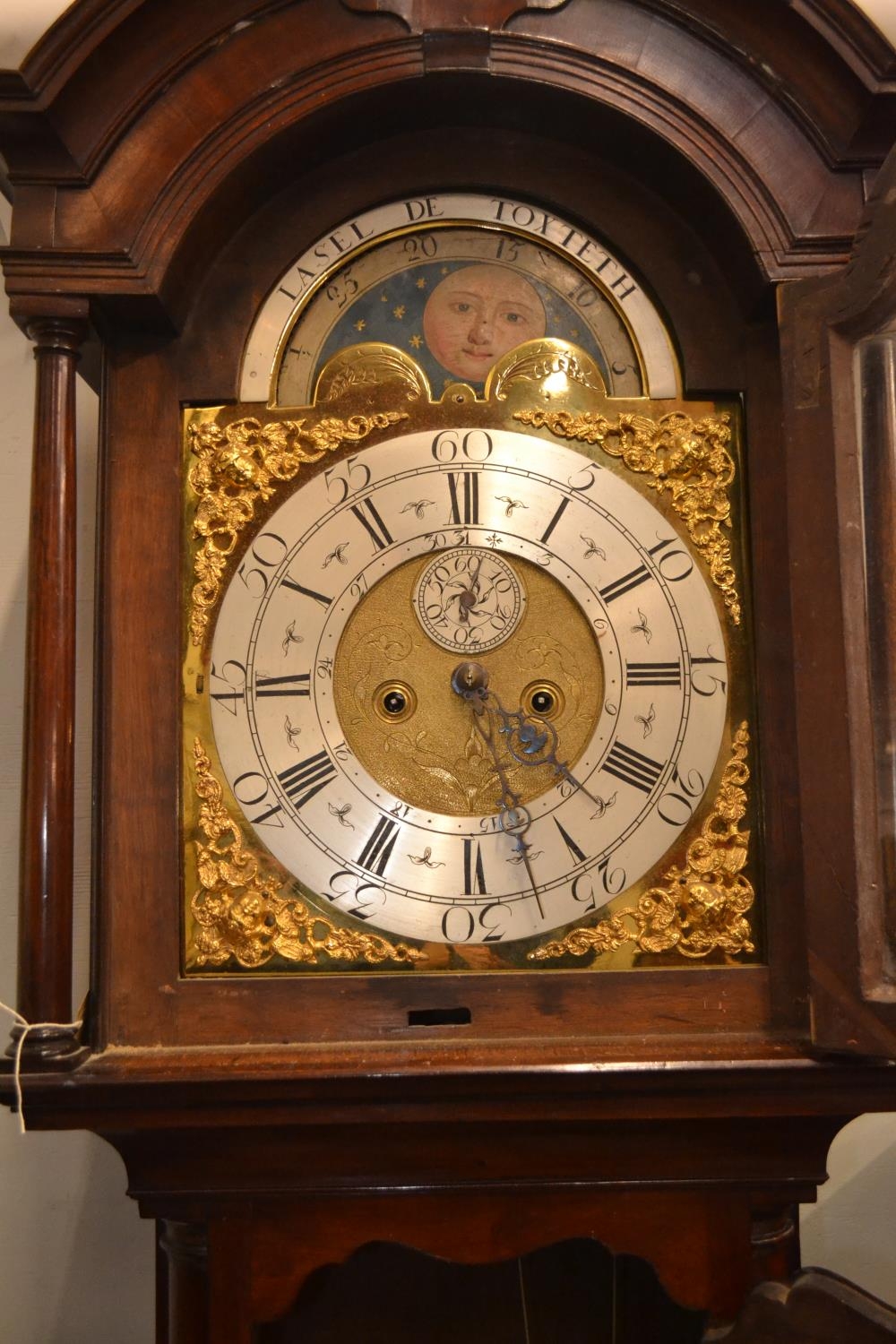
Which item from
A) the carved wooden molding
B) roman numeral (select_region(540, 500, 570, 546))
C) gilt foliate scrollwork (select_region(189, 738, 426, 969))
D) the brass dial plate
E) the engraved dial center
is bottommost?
the carved wooden molding

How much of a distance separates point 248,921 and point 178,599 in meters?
0.37

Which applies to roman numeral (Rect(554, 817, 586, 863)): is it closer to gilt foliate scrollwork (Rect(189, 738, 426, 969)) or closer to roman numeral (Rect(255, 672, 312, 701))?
gilt foliate scrollwork (Rect(189, 738, 426, 969))

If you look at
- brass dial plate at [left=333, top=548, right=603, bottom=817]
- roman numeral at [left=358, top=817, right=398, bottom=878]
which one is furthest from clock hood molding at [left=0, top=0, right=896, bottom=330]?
roman numeral at [left=358, top=817, right=398, bottom=878]

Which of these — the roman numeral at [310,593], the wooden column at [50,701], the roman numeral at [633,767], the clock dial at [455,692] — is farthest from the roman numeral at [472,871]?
the wooden column at [50,701]

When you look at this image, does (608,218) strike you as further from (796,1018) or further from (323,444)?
(796,1018)

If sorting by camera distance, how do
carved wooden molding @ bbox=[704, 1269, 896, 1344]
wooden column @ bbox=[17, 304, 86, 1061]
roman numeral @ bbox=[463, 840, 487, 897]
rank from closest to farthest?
carved wooden molding @ bbox=[704, 1269, 896, 1344] → wooden column @ bbox=[17, 304, 86, 1061] → roman numeral @ bbox=[463, 840, 487, 897]

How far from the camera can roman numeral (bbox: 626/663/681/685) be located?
1489 millimetres

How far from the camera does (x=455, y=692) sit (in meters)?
1.49

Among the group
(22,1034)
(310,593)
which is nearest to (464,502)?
(310,593)

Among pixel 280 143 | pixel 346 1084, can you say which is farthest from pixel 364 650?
pixel 280 143

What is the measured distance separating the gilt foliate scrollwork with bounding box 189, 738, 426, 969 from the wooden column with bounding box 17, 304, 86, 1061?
15cm

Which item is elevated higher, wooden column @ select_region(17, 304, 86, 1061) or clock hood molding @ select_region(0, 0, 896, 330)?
clock hood molding @ select_region(0, 0, 896, 330)

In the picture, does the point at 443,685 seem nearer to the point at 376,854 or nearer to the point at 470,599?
the point at 470,599

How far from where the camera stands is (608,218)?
1.57m
